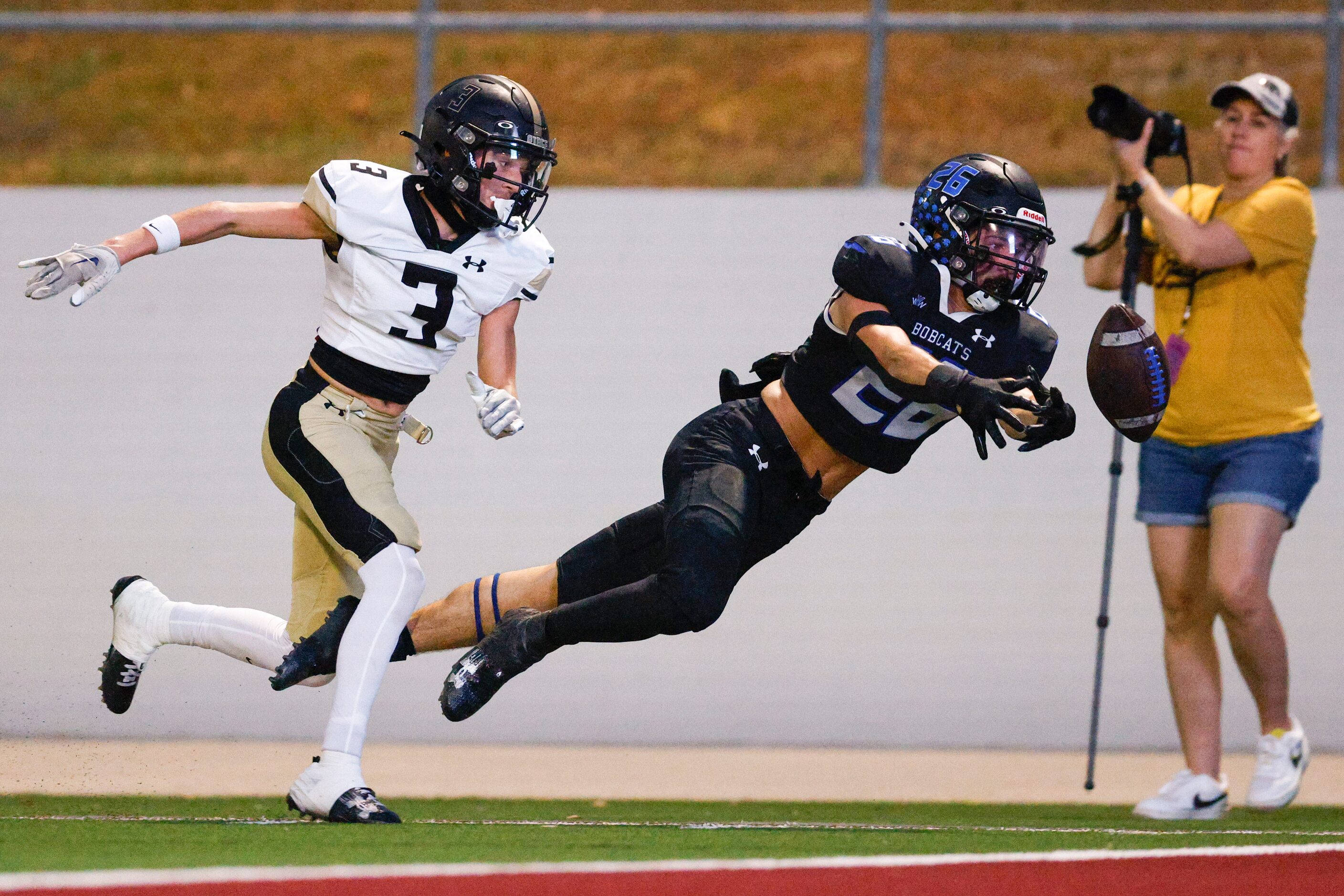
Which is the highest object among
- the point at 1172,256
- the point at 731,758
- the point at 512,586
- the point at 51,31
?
the point at 51,31

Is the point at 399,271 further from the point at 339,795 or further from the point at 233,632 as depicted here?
the point at 339,795

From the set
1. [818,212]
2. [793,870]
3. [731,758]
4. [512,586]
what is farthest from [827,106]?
[793,870]

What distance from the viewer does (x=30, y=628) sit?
5801 millimetres

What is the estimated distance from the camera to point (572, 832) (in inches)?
141

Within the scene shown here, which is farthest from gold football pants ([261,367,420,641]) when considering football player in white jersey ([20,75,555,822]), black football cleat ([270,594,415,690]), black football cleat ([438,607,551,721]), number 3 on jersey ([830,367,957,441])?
number 3 on jersey ([830,367,957,441])

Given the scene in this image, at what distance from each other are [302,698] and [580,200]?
87.0 inches

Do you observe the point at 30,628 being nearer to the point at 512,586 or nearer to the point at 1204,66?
the point at 512,586

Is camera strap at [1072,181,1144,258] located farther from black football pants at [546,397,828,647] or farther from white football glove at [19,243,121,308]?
white football glove at [19,243,121,308]

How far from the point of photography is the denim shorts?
441 cm

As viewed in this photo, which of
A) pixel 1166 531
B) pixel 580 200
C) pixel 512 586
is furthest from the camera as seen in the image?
pixel 580 200

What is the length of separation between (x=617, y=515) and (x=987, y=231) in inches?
102

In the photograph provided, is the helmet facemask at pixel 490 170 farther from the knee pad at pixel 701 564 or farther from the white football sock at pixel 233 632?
the white football sock at pixel 233 632

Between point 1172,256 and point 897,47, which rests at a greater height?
point 897,47

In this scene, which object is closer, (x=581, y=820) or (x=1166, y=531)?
(x=581, y=820)
